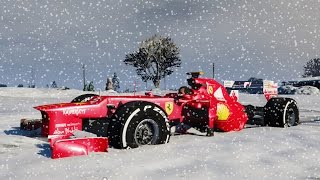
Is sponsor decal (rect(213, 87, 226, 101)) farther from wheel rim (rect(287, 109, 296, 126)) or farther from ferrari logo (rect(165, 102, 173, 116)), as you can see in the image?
wheel rim (rect(287, 109, 296, 126))

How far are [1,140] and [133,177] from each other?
3.33 m

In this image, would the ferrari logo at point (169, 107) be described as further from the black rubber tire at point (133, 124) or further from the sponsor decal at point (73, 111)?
the sponsor decal at point (73, 111)

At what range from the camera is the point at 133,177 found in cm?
334

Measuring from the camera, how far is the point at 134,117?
192 inches

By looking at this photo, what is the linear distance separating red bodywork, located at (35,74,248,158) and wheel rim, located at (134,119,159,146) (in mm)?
647

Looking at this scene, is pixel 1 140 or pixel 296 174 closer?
pixel 296 174

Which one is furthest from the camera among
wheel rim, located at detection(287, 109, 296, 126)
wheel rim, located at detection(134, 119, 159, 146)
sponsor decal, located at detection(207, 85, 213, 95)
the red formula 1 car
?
wheel rim, located at detection(287, 109, 296, 126)

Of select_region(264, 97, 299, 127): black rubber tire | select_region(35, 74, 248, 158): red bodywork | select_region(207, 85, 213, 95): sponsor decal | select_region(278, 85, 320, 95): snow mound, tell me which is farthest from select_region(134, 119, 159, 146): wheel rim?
select_region(278, 85, 320, 95): snow mound

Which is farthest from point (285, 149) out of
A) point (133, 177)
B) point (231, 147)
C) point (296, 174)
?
point (133, 177)

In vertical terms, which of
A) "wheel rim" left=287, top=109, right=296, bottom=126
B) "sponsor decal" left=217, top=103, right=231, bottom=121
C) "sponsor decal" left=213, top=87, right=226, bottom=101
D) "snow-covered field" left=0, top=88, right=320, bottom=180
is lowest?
"snow-covered field" left=0, top=88, right=320, bottom=180

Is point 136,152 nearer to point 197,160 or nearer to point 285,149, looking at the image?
point 197,160

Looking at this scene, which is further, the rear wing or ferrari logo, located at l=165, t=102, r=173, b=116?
the rear wing

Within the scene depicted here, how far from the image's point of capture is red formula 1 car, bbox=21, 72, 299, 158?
15.5 ft

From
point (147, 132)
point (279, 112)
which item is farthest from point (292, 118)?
point (147, 132)
